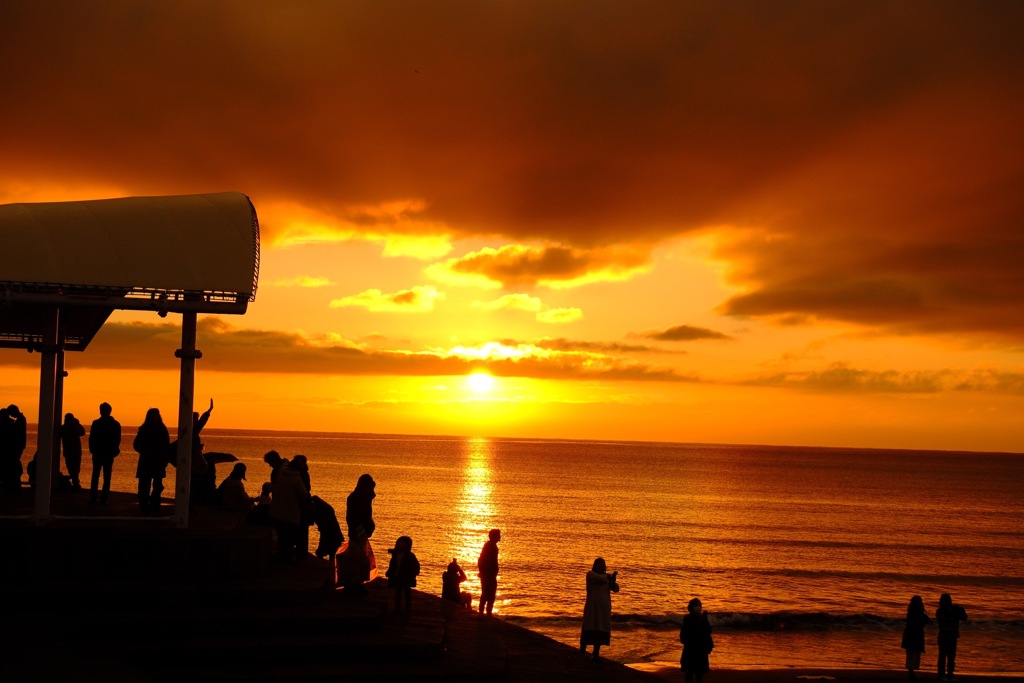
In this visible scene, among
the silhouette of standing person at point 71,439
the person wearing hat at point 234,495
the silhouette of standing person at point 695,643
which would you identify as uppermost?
the silhouette of standing person at point 71,439

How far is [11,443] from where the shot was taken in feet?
59.6

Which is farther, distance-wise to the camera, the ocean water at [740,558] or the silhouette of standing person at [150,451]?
the ocean water at [740,558]

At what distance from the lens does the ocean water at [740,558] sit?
1239 inches

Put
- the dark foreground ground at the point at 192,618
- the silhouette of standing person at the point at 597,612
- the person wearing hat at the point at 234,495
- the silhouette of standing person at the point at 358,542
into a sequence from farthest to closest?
the person wearing hat at the point at 234,495, the silhouette of standing person at the point at 597,612, the silhouette of standing person at the point at 358,542, the dark foreground ground at the point at 192,618

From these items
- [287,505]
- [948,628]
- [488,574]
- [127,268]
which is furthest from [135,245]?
[948,628]

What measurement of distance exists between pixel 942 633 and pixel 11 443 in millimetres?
20566

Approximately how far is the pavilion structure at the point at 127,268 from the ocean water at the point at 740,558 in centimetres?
1756

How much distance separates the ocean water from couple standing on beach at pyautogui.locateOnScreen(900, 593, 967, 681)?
4.84 metres

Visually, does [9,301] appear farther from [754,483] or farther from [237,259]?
[754,483]

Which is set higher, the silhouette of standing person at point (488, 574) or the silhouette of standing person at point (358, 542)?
the silhouette of standing person at point (358, 542)

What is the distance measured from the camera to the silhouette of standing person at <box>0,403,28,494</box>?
17.9m

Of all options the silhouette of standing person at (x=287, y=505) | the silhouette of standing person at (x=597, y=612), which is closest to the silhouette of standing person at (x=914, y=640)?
the silhouette of standing person at (x=597, y=612)

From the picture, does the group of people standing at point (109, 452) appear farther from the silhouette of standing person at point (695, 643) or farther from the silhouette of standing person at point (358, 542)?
the silhouette of standing person at point (695, 643)

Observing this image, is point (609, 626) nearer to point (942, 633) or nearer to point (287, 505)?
point (287, 505)
